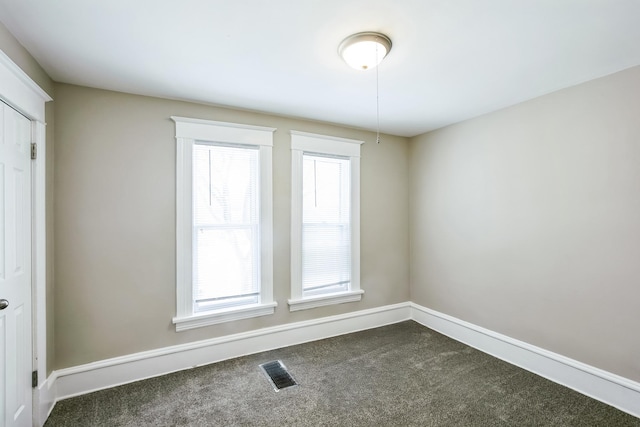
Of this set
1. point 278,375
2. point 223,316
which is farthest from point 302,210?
point 278,375

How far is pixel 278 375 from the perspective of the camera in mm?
2705

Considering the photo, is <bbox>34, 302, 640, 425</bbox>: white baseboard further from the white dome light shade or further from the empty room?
the white dome light shade

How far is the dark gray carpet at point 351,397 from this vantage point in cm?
212

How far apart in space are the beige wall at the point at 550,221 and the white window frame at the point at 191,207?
2.16 metres

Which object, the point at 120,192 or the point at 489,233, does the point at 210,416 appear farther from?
the point at 489,233

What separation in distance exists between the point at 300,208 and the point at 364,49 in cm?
188

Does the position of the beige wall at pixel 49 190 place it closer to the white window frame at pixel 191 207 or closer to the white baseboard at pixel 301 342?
the white baseboard at pixel 301 342

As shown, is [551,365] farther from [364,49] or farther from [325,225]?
[364,49]

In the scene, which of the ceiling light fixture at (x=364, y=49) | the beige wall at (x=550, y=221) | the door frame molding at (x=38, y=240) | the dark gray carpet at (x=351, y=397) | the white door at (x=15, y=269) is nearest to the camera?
the white door at (x=15, y=269)

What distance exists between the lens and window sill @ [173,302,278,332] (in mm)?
2822

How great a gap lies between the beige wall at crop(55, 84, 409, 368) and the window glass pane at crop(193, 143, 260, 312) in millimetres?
235

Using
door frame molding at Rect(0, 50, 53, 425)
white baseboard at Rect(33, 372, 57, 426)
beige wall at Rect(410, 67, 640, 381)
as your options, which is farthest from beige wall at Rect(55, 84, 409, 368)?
beige wall at Rect(410, 67, 640, 381)

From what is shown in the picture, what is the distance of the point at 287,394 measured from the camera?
7.94 feet

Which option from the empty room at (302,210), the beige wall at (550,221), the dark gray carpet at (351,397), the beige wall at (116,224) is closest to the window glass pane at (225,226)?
the empty room at (302,210)
